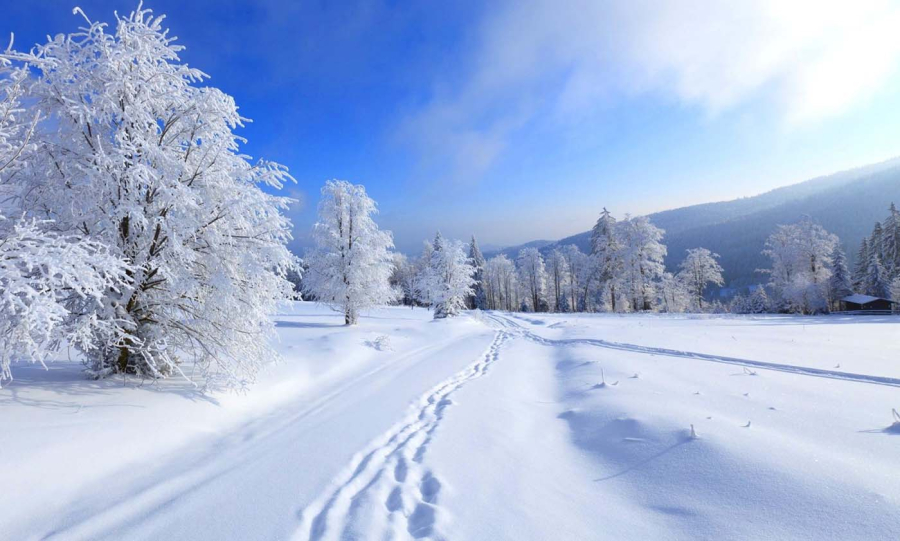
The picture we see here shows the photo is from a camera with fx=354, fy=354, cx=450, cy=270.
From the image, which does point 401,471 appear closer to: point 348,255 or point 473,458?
point 473,458

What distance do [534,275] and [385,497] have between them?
59850mm

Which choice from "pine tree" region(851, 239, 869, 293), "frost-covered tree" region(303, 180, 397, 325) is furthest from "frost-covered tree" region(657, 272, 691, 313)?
"frost-covered tree" region(303, 180, 397, 325)

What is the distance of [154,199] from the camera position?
6328mm

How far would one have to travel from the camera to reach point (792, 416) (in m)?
4.54

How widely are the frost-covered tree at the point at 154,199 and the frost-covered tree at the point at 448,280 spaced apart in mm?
23862

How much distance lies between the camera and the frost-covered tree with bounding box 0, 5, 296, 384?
19.2 feet

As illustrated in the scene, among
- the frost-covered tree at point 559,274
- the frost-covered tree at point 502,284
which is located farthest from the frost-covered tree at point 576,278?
the frost-covered tree at point 502,284

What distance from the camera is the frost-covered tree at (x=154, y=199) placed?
5867 mm

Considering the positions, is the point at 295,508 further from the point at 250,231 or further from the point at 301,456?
the point at 250,231

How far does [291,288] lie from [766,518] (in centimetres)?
Result: 791

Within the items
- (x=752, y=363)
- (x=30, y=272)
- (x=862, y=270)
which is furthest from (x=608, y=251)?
(x=30, y=272)

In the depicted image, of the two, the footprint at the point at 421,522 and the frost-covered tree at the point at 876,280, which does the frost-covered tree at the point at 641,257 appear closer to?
the frost-covered tree at the point at 876,280

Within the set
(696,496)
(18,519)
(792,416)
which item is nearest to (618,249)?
(792,416)

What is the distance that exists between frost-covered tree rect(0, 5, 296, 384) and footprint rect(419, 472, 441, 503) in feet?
15.4
